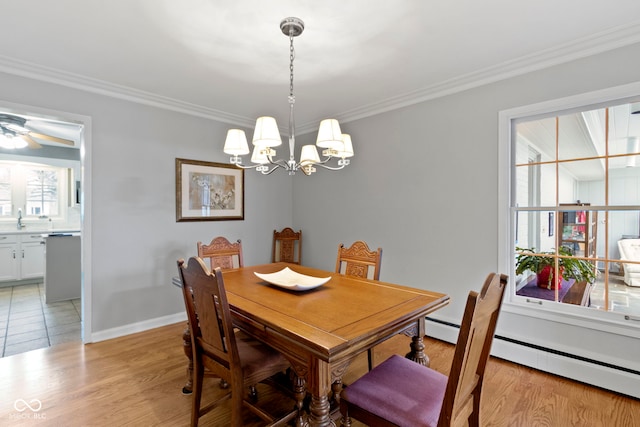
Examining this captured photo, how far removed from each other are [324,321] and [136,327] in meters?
2.74

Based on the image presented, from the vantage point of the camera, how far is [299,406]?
1698 millimetres

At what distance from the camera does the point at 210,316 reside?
152 centimetres

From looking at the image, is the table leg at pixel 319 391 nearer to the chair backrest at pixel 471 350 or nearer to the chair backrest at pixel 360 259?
the chair backrest at pixel 471 350

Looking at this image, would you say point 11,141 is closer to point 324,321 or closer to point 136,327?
point 136,327

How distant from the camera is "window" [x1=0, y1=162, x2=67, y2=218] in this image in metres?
5.40

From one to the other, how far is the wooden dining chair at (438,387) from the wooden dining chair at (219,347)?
0.48 meters

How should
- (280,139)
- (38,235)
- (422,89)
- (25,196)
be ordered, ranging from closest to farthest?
(280,139) < (422,89) < (38,235) < (25,196)

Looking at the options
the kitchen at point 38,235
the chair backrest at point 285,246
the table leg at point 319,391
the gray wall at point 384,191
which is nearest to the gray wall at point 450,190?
the gray wall at point 384,191

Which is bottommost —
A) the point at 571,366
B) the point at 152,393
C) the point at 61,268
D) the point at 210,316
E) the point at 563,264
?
the point at 152,393

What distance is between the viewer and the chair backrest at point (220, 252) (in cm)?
275

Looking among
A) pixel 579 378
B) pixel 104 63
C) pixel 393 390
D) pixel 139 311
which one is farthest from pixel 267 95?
pixel 579 378

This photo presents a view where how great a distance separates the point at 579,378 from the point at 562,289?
64cm

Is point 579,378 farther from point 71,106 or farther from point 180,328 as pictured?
point 71,106

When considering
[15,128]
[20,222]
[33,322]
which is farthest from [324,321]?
[20,222]
